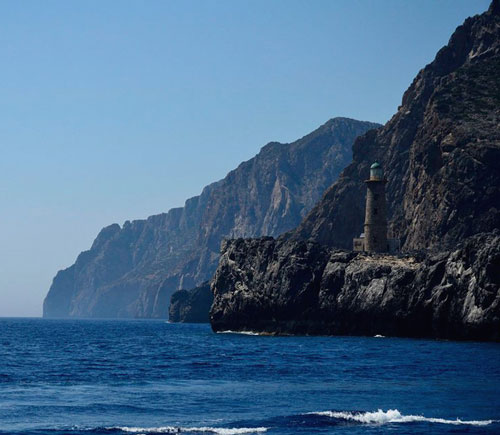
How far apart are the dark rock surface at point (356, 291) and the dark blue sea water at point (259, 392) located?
35.7 ft

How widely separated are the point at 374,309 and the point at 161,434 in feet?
281

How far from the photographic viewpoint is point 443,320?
367 ft

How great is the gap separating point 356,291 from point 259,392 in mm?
71564

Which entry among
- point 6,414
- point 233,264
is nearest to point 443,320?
point 233,264

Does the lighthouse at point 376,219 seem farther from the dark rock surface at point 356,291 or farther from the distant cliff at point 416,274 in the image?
the dark rock surface at point 356,291

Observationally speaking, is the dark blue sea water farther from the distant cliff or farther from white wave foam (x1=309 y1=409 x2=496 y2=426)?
the distant cliff

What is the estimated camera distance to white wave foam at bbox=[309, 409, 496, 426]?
146 ft

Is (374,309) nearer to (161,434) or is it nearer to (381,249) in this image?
(381,249)

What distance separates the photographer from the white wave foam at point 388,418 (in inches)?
1750

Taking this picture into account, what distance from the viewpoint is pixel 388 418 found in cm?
4556

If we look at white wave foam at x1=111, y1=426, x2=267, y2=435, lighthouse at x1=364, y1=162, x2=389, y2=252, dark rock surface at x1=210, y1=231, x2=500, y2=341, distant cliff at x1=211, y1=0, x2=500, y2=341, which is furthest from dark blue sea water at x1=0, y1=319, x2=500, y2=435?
lighthouse at x1=364, y1=162, x2=389, y2=252

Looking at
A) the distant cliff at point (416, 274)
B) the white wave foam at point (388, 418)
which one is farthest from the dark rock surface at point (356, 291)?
the white wave foam at point (388, 418)

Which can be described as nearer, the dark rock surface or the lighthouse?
the dark rock surface

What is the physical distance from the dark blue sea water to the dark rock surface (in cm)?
1087
